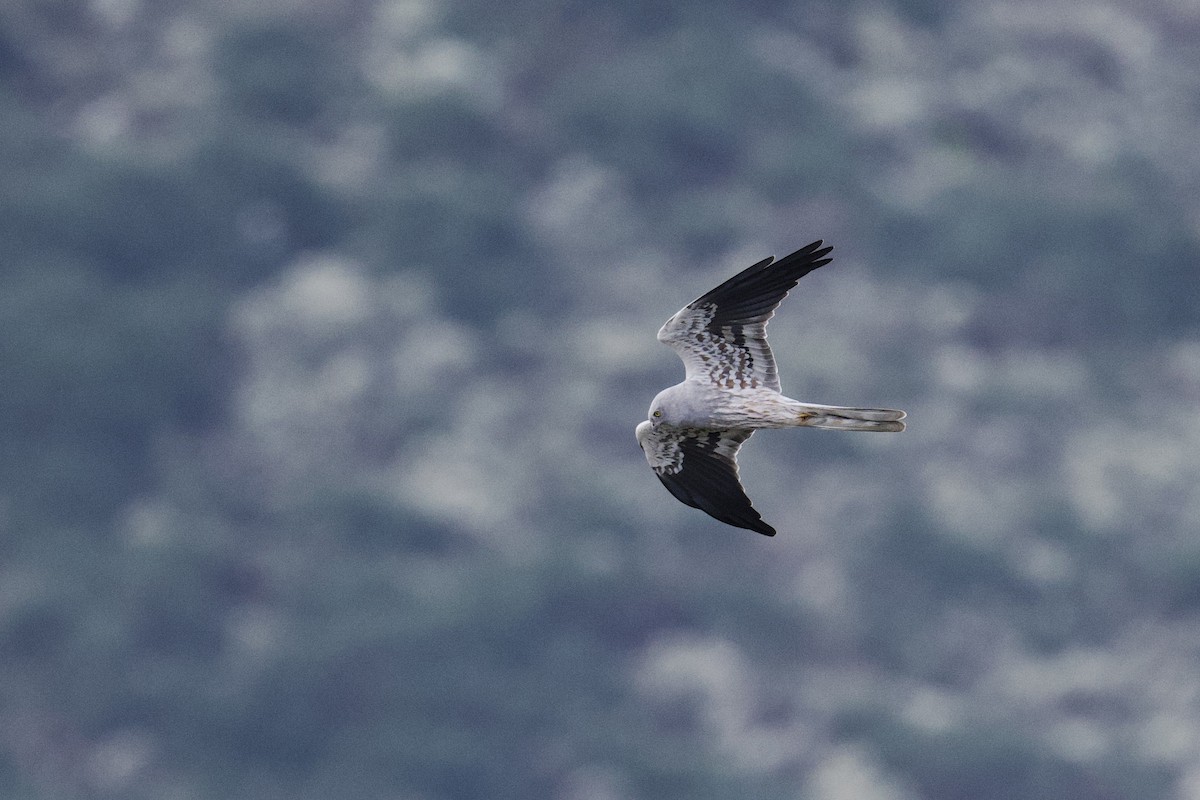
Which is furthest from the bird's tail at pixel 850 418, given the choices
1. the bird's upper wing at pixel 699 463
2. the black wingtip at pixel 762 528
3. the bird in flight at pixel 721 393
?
the bird's upper wing at pixel 699 463

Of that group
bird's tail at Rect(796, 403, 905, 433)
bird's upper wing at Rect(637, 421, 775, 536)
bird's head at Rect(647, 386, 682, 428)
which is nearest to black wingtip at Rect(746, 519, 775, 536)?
bird's upper wing at Rect(637, 421, 775, 536)

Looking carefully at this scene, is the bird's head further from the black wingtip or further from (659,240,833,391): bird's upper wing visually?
the black wingtip

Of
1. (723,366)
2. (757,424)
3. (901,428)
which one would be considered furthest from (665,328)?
(901,428)

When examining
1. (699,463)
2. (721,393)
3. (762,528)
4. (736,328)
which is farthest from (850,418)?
(699,463)

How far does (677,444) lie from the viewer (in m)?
29.2

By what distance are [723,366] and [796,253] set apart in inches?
123

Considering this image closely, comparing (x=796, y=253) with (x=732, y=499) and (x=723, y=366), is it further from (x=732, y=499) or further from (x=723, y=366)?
(x=732, y=499)

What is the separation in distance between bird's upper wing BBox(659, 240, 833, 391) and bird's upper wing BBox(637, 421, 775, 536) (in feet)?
4.76

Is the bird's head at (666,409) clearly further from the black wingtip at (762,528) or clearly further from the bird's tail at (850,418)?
the bird's tail at (850,418)

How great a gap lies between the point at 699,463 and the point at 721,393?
200cm

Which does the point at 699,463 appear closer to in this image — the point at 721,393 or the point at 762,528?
the point at 721,393

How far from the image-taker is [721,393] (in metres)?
27.9

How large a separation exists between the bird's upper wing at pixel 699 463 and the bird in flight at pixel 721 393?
23 millimetres

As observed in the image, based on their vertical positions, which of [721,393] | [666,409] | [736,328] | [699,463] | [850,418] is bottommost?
[850,418]
